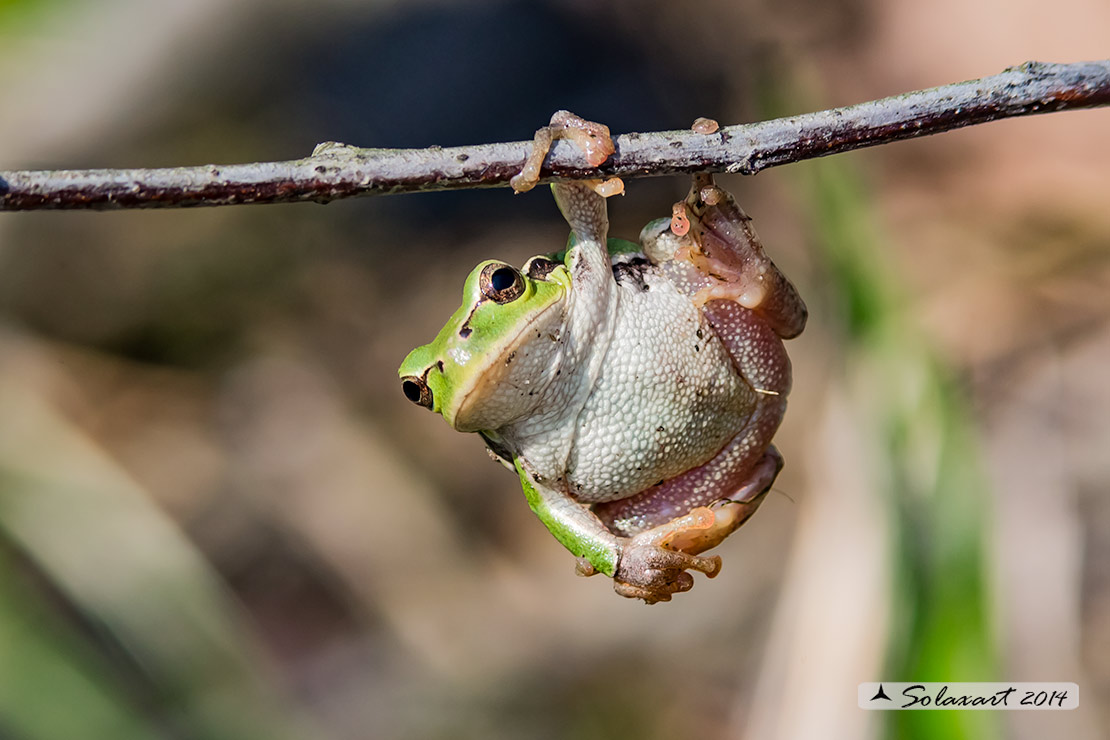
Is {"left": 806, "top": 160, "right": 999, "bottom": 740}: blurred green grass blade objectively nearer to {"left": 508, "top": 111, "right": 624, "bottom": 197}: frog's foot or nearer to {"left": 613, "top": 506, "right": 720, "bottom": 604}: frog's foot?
{"left": 613, "top": 506, "right": 720, "bottom": 604}: frog's foot

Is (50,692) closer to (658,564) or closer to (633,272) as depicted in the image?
(658,564)

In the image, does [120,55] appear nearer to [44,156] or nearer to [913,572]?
[44,156]

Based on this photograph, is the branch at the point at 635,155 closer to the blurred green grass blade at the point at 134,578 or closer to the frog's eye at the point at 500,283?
the frog's eye at the point at 500,283

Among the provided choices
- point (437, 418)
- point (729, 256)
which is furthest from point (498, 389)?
point (437, 418)

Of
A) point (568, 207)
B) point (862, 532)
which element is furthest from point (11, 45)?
point (862, 532)

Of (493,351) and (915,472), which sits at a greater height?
(915,472)

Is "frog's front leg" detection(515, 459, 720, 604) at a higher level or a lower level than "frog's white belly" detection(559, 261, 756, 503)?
lower

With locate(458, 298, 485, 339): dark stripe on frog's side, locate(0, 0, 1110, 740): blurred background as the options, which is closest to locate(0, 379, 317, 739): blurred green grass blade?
locate(0, 0, 1110, 740): blurred background
